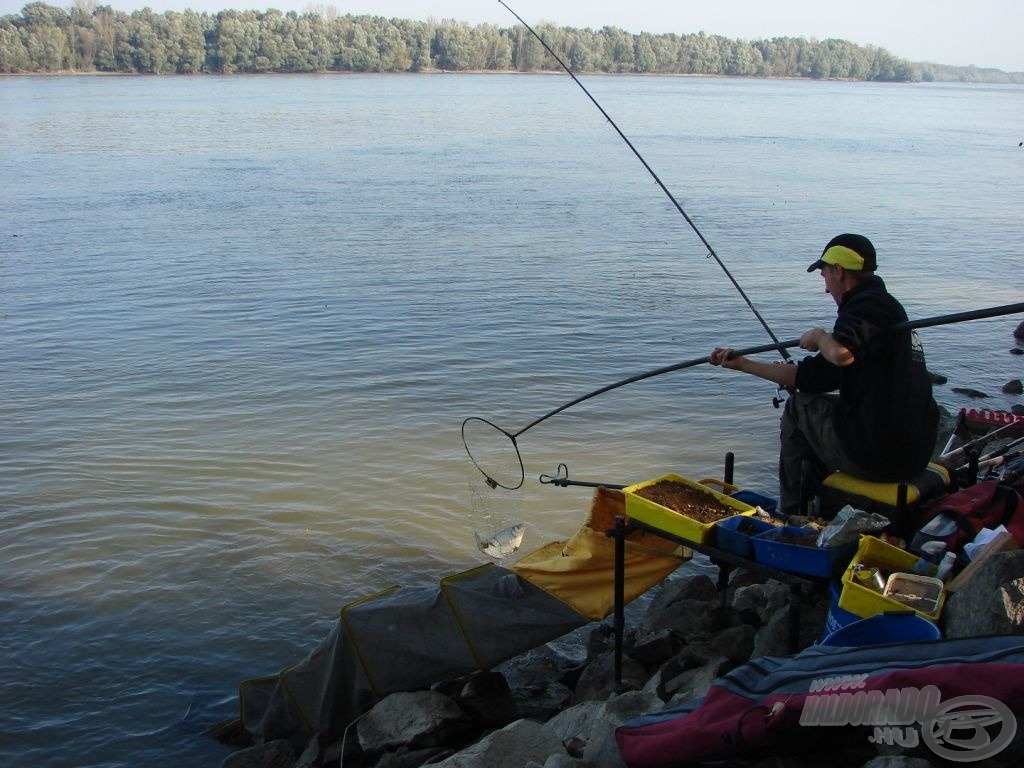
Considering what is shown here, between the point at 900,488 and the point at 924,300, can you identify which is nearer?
the point at 900,488

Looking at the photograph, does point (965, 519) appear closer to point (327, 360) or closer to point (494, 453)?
point (494, 453)

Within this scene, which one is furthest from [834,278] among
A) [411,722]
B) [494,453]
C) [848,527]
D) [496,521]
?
[494,453]

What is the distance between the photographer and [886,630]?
3.46m

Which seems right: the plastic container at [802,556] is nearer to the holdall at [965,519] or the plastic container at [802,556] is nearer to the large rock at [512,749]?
the holdall at [965,519]

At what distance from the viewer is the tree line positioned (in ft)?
262

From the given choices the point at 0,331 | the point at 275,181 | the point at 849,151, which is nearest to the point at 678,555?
the point at 0,331

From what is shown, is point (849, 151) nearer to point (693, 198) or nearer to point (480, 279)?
point (693, 198)

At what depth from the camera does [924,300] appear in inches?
553

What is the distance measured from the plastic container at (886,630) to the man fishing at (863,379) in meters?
1.06

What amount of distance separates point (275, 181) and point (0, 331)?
13158 mm

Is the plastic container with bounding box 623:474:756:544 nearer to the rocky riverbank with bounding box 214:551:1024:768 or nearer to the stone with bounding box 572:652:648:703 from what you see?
the rocky riverbank with bounding box 214:551:1024:768

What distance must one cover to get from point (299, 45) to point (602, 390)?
87312 mm

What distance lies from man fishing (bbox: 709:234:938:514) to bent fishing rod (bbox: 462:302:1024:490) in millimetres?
112

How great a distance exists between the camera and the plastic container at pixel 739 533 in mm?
4191
